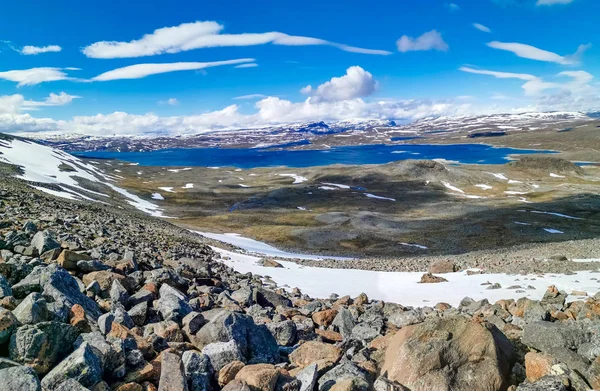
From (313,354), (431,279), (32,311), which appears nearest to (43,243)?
(32,311)

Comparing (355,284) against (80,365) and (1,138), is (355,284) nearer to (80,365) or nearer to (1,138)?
(80,365)

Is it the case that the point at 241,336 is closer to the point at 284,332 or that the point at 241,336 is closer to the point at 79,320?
the point at 284,332

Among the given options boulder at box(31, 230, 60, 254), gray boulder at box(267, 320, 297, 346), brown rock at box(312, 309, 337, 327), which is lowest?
brown rock at box(312, 309, 337, 327)

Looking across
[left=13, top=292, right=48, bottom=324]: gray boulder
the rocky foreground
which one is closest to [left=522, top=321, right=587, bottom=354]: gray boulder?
the rocky foreground

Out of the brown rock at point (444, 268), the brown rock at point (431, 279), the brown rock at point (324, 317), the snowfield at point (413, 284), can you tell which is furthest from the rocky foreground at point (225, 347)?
the brown rock at point (444, 268)

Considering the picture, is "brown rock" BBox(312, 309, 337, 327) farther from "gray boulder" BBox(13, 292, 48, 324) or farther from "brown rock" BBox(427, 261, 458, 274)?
"brown rock" BBox(427, 261, 458, 274)

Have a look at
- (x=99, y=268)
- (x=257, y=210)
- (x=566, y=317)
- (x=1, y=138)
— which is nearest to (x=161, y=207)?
(x=257, y=210)
